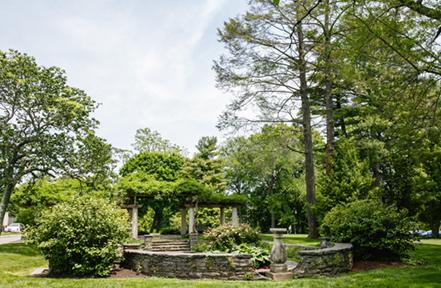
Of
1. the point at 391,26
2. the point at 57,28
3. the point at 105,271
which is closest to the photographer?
the point at 391,26

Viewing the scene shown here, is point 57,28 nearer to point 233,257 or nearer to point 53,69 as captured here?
point 53,69

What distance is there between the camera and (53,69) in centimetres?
1507

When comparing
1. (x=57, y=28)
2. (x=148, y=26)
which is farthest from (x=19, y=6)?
(x=148, y=26)

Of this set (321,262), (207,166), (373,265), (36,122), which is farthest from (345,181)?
(207,166)

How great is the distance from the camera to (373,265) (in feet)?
28.4

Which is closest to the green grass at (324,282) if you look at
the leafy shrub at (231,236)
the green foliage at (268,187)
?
the leafy shrub at (231,236)

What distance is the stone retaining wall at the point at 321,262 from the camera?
7.66 meters

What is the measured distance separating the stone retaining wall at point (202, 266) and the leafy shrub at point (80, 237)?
1.26m

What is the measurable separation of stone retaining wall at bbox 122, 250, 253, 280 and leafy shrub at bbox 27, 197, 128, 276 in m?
1.26

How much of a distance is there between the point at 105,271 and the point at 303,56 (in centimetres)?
1235

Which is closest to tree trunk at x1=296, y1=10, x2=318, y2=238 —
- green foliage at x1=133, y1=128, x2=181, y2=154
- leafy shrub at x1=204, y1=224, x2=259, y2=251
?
leafy shrub at x1=204, y1=224, x2=259, y2=251

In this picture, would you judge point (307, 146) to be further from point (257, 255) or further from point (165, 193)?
point (257, 255)

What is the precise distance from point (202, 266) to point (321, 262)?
256 centimetres

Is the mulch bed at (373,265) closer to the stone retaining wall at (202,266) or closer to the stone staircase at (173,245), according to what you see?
the stone retaining wall at (202,266)
